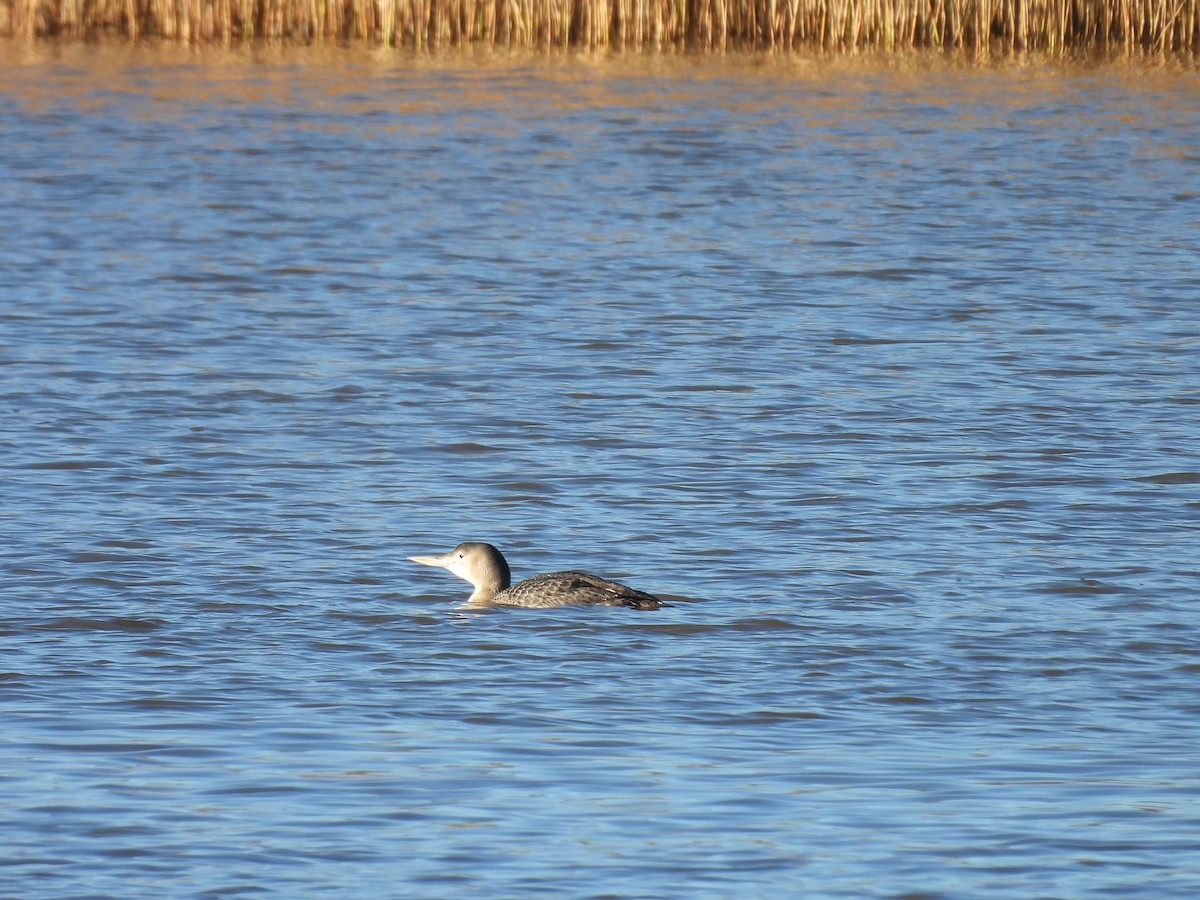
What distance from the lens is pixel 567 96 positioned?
21.3 m

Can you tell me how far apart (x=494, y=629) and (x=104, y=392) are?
4558 millimetres

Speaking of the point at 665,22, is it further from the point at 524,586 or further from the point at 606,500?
the point at 524,586

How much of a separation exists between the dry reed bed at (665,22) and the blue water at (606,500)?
1.82 metres

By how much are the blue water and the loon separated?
0.31 feet

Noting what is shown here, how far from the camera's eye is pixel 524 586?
26.1 ft

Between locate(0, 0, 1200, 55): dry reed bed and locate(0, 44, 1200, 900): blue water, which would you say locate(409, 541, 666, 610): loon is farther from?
locate(0, 0, 1200, 55): dry reed bed

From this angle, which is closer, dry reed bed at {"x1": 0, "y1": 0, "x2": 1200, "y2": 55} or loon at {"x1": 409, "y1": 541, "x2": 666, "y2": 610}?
loon at {"x1": 409, "y1": 541, "x2": 666, "y2": 610}

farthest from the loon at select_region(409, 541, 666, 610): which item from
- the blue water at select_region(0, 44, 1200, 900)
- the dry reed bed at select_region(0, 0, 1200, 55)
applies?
the dry reed bed at select_region(0, 0, 1200, 55)

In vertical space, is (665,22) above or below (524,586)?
above

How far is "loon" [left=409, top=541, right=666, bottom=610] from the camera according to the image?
770 centimetres

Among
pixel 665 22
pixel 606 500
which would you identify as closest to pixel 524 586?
pixel 606 500

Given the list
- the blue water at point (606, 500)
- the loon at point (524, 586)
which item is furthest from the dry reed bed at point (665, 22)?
the loon at point (524, 586)

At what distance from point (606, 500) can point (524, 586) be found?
5.11 ft

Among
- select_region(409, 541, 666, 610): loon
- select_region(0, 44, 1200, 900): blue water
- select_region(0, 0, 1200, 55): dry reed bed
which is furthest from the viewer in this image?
select_region(0, 0, 1200, 55): dry reed bed
